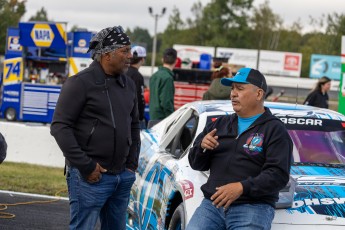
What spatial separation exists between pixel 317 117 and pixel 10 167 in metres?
7.00

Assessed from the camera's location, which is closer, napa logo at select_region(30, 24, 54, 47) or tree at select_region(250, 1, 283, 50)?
napa logo at select_region(30, 24, 54, 47)

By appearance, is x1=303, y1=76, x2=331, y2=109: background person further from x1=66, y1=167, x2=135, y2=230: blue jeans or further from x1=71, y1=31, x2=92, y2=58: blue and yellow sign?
x1=66, y1=167, x2=135, y2=230: blue jeans

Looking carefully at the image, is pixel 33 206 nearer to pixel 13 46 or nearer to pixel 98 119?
pixel 98 119

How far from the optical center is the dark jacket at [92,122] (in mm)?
4812

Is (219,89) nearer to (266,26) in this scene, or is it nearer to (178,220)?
(178,220)

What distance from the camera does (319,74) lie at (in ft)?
220

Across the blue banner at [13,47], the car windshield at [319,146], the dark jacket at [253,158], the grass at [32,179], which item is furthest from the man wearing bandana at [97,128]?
the blue banner at [13,47]

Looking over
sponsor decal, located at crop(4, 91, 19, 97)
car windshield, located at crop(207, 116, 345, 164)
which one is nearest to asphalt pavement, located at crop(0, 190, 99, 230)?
car windshield, located at crop(207, 116, 345, 164)

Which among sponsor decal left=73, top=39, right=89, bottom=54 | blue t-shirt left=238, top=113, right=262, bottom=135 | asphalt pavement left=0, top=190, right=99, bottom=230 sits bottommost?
asphalt pavement left=0, top=190, right=99, bottom=230

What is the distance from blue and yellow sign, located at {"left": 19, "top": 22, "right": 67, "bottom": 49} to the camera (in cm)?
2058

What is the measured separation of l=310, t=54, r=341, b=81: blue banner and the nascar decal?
198ft

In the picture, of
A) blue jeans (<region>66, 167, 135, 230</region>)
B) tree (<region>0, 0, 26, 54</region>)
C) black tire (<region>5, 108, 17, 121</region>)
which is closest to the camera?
blue jeans (<region>66, 167, 135, 230</region>)

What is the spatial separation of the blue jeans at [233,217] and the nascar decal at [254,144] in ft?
1.05

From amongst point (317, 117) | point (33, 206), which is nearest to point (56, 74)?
point (33, 206)
